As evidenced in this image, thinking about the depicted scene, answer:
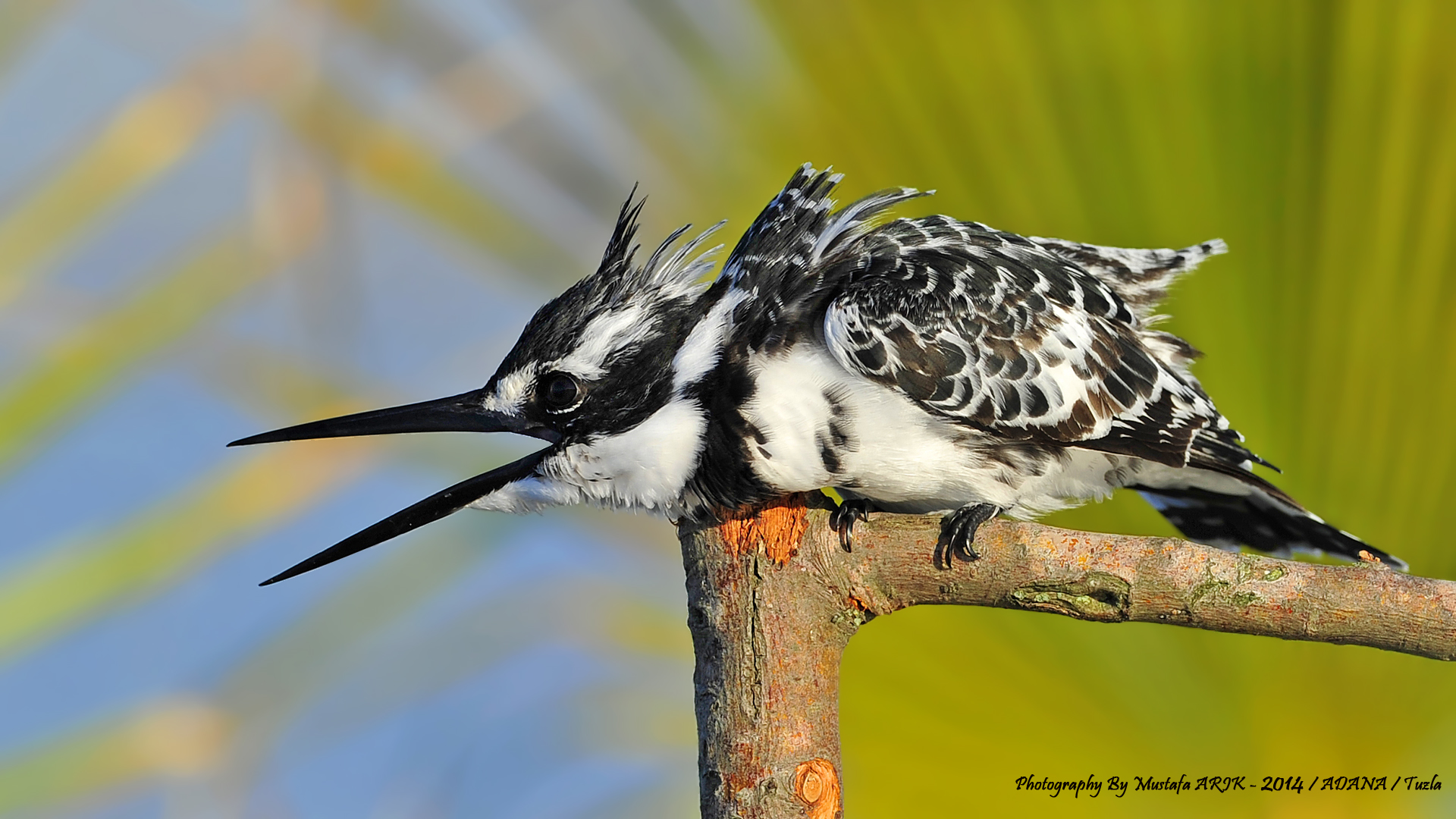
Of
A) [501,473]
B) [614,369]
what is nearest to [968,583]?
[614,369]

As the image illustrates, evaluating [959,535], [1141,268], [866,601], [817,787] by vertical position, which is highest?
[1141,268]

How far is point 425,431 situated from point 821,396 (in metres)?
0.67

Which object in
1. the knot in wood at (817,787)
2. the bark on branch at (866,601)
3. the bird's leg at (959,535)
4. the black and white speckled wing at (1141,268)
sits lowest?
the knot in wood at (817,787)

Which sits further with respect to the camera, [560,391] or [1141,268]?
[1141,268]

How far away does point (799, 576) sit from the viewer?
1.70m

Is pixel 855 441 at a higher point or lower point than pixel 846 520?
higher

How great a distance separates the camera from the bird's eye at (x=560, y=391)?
1691 millimetres

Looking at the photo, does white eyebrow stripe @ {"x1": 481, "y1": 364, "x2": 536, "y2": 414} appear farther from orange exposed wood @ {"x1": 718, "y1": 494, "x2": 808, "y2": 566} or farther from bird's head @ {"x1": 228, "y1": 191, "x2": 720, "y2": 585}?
orange exposed wood @ {"x1": 718, "y1": 494, "x2": 808, "y2": 566}

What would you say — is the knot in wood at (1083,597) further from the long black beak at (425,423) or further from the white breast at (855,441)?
the long black beak at (425,423)

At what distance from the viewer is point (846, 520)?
1.72m

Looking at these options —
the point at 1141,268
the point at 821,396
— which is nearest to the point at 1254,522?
the point at 1141,268

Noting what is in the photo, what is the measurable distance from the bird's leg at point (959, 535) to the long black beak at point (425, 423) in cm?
65

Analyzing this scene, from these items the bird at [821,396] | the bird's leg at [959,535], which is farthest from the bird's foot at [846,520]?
the bird's leg at [959,535]

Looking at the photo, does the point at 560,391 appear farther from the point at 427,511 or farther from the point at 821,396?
the point at 821,396
